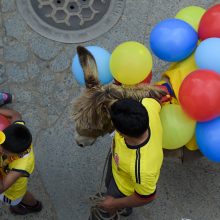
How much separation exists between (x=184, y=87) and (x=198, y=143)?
1.24ft

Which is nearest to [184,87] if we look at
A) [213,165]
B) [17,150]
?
[17,150]

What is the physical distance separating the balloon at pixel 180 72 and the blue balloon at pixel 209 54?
0.16 m

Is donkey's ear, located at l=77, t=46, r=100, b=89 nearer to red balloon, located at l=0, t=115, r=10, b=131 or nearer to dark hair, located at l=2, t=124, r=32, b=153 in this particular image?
dark hair, located at l=2, t=124, r=32, b=153

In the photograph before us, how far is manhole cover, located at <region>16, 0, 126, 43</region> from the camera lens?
155 inches

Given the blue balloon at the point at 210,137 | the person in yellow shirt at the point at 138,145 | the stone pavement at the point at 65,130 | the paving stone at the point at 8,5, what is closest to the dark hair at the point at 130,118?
the person in yellow shirt at the point at 138,145

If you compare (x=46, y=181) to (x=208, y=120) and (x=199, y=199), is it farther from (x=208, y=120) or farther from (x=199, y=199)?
(x=208, y=120)

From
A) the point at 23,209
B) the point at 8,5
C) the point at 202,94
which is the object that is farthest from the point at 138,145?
the point at 8,5

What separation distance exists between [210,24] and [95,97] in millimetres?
846

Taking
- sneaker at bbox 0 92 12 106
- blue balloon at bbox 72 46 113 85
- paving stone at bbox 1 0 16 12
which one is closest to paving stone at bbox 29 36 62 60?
paving stone at bbox 1 0 16 12

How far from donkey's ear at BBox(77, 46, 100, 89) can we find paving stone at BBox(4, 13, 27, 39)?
1823mm

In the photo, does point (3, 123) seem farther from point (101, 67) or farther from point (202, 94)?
point (202, 94)

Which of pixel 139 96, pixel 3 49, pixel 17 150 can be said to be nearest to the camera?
pixel 139 96

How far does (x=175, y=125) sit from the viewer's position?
242 centimetres

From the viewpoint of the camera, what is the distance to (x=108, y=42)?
3.93 m
